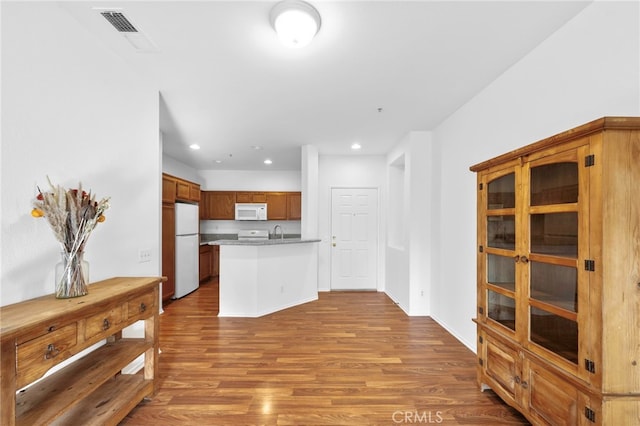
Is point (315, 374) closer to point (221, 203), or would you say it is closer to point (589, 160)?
point (589, 160)

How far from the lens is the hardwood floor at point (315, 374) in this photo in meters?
1.97

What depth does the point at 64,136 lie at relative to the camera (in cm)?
184

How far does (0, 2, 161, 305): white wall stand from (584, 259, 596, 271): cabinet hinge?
2.96 metres

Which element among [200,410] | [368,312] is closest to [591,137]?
[200,410]

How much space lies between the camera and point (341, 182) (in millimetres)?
5605

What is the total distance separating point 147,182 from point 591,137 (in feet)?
10.6

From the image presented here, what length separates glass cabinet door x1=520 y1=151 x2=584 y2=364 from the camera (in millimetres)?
1452

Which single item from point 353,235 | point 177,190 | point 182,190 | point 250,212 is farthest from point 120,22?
point 250,212

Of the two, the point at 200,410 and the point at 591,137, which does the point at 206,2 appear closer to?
the point at 591,137

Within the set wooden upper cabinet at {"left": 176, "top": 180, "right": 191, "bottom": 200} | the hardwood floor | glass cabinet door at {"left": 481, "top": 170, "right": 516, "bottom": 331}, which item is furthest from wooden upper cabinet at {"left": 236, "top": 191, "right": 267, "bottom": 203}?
glass cabinet door at {"left": 481, "top": 170, "right": 516, "bottom": 331}

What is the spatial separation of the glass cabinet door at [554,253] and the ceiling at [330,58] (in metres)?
1.04

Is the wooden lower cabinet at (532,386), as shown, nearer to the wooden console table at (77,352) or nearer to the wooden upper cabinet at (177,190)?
Result: the wooden console table at (77,352)

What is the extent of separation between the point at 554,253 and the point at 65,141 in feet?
10.2

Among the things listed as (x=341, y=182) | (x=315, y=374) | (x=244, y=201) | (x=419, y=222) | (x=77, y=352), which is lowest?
(x=315, y=374)
